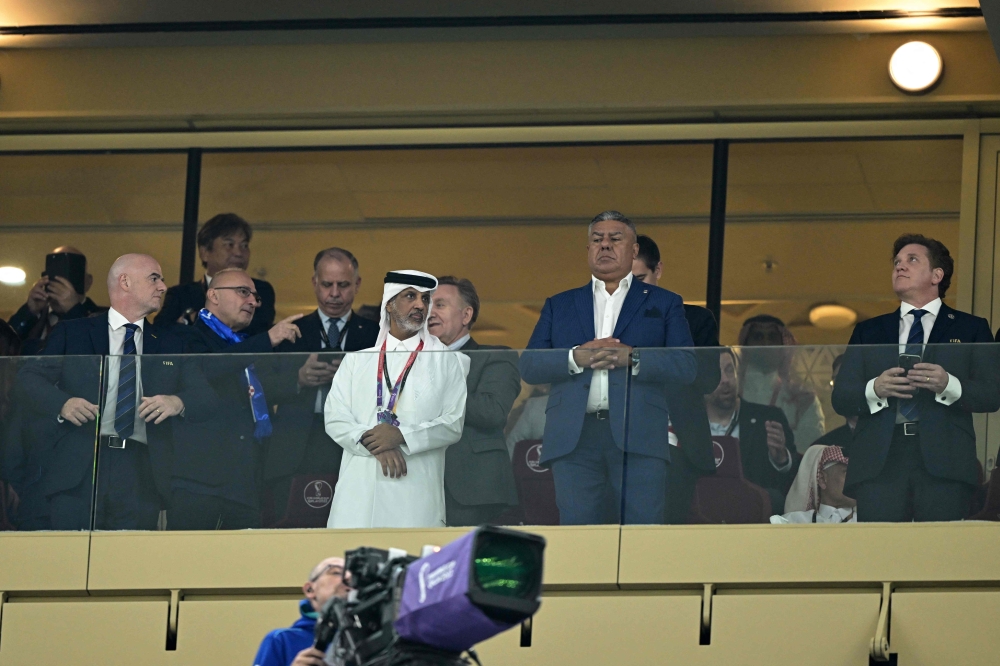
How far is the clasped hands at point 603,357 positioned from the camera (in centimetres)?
782

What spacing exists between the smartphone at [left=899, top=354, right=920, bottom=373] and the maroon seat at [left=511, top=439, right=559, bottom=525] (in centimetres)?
166

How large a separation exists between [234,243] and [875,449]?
391cm

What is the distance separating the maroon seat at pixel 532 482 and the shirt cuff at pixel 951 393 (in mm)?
1768

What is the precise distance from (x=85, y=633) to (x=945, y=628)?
4.01 m

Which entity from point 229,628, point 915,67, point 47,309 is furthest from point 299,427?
point 915,67

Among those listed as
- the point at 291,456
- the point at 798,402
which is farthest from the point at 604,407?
the point at 291,456

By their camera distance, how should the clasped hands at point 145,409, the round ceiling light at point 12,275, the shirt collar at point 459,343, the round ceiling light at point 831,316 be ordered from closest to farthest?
the clasped hands at point 145,409
the shirt collar at point 459,343
the round ceiling light at point 831,316
the round ceiling light at point 12,275

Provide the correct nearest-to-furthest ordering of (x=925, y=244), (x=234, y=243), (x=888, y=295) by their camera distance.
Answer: (x=925, y=244) → (x=234, y=243) → (x=888, y=295)

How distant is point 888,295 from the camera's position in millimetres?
10820

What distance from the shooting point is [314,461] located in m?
7.93

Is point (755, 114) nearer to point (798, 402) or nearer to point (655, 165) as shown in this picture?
point (655, 165)

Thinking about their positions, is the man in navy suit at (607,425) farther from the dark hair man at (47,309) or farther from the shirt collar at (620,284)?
the dark hair man at (47,309)

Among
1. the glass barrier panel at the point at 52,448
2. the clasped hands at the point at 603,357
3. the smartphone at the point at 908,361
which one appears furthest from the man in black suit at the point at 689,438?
the glass barrier panel at the point at 52,448

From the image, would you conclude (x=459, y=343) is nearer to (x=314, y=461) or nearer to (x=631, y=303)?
(x=631, y=303)
